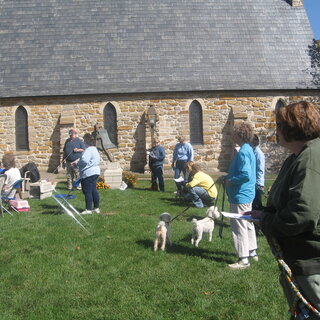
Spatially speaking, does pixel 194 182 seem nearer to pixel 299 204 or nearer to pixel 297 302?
pixel 297 302

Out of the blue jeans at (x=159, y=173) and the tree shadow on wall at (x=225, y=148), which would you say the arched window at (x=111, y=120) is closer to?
the tree shadow on wall at (x=225, y=148)

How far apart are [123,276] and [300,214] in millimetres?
3359

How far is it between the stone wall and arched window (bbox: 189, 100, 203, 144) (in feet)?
0.85

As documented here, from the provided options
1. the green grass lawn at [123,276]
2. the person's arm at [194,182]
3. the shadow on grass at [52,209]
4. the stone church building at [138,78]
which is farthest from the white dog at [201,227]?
the stone church building at [138,78]

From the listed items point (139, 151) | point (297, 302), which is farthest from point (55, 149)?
point (297, 302)

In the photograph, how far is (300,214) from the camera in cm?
246

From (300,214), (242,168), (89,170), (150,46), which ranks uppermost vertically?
(150,46)

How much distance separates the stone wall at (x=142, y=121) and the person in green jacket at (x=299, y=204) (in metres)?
15.1

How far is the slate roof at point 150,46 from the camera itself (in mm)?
18312

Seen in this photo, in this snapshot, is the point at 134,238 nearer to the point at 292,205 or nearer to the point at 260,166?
the point at 260,166

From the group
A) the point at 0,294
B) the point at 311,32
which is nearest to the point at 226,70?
the point at 311,32

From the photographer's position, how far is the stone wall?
59.5ft

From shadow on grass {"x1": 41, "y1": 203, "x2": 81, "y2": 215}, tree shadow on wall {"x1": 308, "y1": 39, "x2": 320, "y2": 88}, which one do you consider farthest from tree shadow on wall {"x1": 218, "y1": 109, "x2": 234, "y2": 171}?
shadow on grass {"x1": 41, "y1": 203, "x2": 81, "y2": 215}

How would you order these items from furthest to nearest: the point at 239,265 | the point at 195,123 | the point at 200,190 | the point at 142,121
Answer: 1. the point at 195,123
2. the point at 142,121
3. the point at 200,190
4. the point at 239,265
